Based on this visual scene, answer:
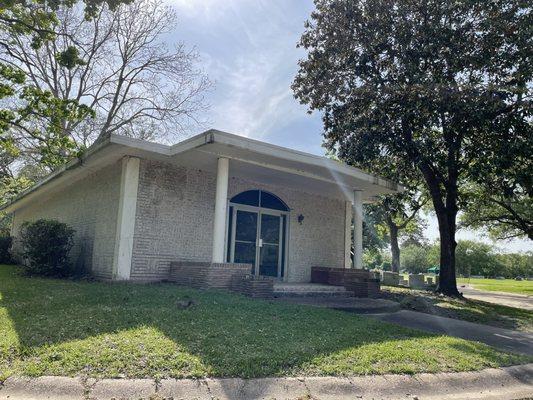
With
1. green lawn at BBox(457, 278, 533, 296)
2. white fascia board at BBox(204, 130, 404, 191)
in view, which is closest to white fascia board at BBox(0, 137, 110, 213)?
white fascia board at BBox(204, 130, 404, 191)

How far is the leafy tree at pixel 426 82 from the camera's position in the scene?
44.1 ft

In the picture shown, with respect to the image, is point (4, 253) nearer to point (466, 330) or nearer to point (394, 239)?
point (466, 330)

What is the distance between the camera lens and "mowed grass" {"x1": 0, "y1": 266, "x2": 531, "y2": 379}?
4.51 metres

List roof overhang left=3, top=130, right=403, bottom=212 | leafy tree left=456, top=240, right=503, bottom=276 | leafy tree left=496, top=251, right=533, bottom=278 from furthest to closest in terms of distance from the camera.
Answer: leafy tree left=496, top=251, right=533, bottom=278 < leafy tree left=456, top=240, right=503, bottom=276 < roof overhang left=3, top=130, right=403, bottom=212

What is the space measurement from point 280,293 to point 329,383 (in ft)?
20.9

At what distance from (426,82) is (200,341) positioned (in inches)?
469

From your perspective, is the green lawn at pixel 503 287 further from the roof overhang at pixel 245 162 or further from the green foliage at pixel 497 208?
the roof overhang at pixel 245 162

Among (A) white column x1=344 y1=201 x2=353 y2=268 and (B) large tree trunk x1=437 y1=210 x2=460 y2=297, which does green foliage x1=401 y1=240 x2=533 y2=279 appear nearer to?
(B) large tree trunk x1=437 y1=210 x2=460 y2=297

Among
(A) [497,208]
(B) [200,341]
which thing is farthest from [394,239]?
(B) [200,341]

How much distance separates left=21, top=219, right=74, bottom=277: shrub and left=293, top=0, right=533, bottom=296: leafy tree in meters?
10.3

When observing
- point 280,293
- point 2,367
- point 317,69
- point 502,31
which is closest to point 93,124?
point 317,69

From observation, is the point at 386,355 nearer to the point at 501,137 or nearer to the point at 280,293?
the point at 280,293

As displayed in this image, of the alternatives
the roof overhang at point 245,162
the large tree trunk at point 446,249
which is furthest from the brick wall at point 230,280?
the large tree trunk at point 446,249

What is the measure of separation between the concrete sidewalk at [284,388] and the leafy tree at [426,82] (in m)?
10.2
